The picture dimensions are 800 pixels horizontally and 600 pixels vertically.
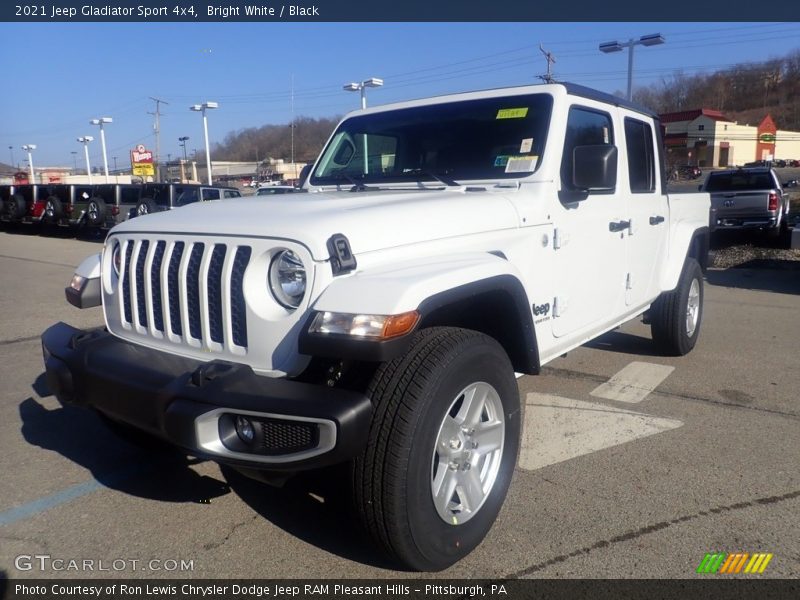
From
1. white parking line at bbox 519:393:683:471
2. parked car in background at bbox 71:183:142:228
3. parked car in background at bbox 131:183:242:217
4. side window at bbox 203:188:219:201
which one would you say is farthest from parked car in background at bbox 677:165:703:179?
white parking line at bbox 519:393:683:471

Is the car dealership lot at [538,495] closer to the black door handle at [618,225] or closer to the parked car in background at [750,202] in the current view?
the black door handle at [618,225]

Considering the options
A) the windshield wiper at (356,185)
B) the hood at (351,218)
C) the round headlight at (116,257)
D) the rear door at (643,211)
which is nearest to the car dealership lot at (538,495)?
the rear door at (643,211)

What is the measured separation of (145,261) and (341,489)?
1.33 metres

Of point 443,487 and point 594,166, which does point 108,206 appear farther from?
point 443,487

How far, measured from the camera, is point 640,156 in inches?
196

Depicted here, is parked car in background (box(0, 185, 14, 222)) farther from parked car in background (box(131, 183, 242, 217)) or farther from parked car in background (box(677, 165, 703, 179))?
parked car in background (box(677, 165, 703, 179))

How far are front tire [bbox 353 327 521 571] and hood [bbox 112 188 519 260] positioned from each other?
1.54 feet

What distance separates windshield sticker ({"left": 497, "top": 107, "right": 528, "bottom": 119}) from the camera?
12.6ft

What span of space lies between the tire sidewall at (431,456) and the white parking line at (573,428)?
807 millimetres

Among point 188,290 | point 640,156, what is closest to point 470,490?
point 188,290

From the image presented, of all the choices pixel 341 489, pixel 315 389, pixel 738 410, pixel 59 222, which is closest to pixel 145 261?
pixel 315 389

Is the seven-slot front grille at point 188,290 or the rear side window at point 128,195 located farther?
the rear side window at point 128,195

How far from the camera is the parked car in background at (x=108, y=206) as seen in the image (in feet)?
59.6
